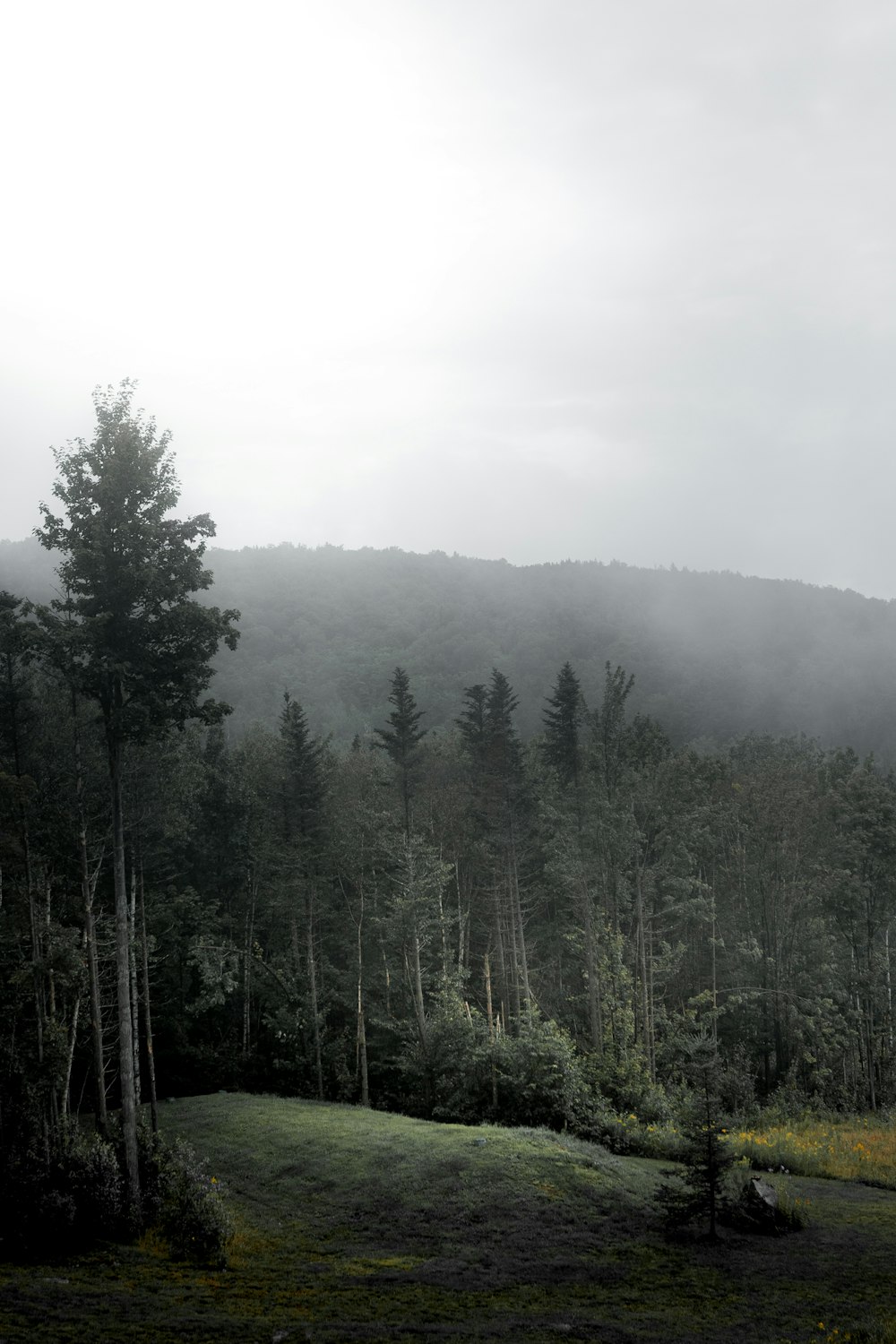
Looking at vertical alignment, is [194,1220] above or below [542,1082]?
above

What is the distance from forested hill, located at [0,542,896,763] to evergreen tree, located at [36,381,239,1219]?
3290 inches

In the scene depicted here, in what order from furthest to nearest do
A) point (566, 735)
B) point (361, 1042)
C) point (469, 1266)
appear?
point (566, 735), point (361, 1042), point (469, 1266)

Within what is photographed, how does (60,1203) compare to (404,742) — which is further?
(404,742)

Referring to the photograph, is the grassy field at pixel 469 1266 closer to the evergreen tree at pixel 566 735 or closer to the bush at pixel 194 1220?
the bush at pixel 194 1220

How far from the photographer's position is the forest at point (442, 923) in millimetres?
28562

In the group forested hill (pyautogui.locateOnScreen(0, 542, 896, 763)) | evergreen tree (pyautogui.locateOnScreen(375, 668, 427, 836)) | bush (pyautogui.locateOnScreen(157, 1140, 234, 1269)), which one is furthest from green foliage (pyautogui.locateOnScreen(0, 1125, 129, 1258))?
forested hill (pyautogui.locateOnScreen(0, 542, 896, 763))

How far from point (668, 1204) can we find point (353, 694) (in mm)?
100234

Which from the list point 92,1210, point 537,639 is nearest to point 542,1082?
point 92,1210

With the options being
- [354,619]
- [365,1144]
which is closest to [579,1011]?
[365,1144]

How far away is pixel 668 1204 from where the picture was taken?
2041cm

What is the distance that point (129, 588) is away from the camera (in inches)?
821

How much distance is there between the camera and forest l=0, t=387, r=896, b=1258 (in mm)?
28562

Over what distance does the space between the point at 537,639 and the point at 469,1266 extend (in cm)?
12954

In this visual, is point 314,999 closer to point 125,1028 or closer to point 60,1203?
point 125,1028
